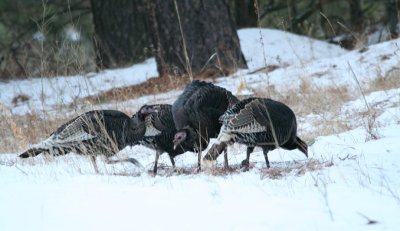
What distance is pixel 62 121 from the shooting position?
8523mm

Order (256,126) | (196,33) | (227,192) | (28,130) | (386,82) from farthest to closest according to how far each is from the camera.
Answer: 1. (196,33)
2. (386,82)
3. (28,130)
4. (256,126)
5. (227,192)

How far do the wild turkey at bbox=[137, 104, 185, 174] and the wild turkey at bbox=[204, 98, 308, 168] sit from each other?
70 centimetres

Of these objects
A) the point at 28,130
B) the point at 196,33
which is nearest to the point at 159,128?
the point at 28,130

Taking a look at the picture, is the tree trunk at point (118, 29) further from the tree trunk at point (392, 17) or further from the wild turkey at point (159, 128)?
the wild turkey at point (159, 128)

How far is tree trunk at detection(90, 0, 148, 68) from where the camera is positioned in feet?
49.3

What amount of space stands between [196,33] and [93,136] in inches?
234

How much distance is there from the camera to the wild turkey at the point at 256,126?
16.3ft

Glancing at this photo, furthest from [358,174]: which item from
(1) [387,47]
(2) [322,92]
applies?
(1) [387,47]

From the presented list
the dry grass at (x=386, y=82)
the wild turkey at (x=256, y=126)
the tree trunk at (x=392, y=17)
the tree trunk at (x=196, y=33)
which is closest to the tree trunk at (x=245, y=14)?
the tree trunk at (x=392, y=17)

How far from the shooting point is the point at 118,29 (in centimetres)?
1543

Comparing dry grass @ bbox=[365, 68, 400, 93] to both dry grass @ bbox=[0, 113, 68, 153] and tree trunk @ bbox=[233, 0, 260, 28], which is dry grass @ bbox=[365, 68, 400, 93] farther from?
tree trunk @ bbox=[233, 0, 260, 28]

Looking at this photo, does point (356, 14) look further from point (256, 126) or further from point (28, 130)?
point (256, 126)

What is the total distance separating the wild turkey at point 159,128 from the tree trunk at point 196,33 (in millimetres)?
5444

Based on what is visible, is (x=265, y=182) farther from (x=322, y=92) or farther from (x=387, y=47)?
(x=387, y=47)
